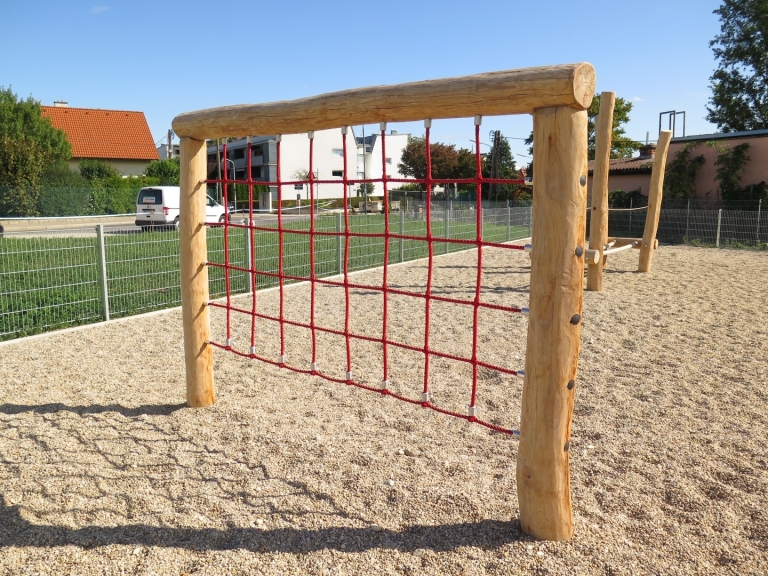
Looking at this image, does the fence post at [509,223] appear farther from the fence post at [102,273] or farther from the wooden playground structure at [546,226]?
the wooden playground structure at [546,226]

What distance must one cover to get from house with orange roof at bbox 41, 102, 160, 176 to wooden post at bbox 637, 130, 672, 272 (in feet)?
109

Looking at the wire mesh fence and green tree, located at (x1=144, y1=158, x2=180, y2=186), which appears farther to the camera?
green tree, located at (x1=144, y1=158, x2=180, y2=186)

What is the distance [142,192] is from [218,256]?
13434 millimetres

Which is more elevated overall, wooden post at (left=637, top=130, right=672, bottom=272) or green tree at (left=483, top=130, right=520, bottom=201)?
green tree at (left=483, top=130, right=520, bottom=201)

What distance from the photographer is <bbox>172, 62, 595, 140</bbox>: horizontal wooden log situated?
2.27 m

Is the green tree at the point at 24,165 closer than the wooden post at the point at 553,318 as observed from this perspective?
No

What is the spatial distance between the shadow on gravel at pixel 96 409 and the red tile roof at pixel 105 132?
3597cm

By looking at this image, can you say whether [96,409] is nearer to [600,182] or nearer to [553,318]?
[553,318]

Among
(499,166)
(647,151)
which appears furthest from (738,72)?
(499,166)

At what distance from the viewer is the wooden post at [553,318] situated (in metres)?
2.33

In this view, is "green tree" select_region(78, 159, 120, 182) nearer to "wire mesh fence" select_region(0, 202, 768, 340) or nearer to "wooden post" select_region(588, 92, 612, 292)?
"wire mesh fence" select_region(0, 202, 768, 340)

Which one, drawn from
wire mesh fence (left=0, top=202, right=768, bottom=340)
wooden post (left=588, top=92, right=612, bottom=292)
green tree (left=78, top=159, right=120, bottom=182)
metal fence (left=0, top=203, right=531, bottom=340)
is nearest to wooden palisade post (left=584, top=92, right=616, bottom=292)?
wooden post (left=588, top=92, right=612, bottom=292)

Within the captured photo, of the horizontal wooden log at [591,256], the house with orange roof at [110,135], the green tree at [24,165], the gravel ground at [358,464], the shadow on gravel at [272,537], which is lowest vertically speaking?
the shadow on gravel at [272,537]

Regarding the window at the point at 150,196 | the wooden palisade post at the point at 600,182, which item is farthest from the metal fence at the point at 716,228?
the window at the point at 150,196
